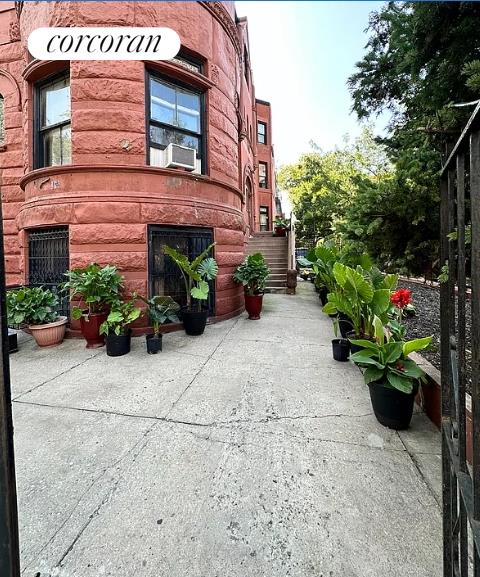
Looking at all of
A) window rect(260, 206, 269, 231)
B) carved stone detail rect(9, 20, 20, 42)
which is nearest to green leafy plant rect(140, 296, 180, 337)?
carved stone detail rect(9, 20, 20, 42)

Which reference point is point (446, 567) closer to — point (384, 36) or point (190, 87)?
point (384, 36)

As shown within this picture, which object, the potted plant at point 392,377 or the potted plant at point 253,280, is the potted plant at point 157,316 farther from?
the potted plant at point 392,377

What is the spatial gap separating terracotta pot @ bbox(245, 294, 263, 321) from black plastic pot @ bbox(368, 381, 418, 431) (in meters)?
4.38

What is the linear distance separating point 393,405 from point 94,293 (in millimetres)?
4545

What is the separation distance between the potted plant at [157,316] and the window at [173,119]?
2854 millimetres

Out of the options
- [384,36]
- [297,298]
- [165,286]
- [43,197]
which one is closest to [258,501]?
[165,286]

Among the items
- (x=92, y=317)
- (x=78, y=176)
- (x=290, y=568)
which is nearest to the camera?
(x=290, y=568)

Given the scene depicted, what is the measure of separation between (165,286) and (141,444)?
400 cm

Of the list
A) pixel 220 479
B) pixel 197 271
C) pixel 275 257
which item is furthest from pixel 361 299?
pixel 275 257

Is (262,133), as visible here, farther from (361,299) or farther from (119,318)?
(361,299)

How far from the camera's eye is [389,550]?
1711mm

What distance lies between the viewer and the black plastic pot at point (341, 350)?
439 cm

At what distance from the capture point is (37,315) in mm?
5156

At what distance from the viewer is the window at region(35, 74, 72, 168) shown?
20.2ft
